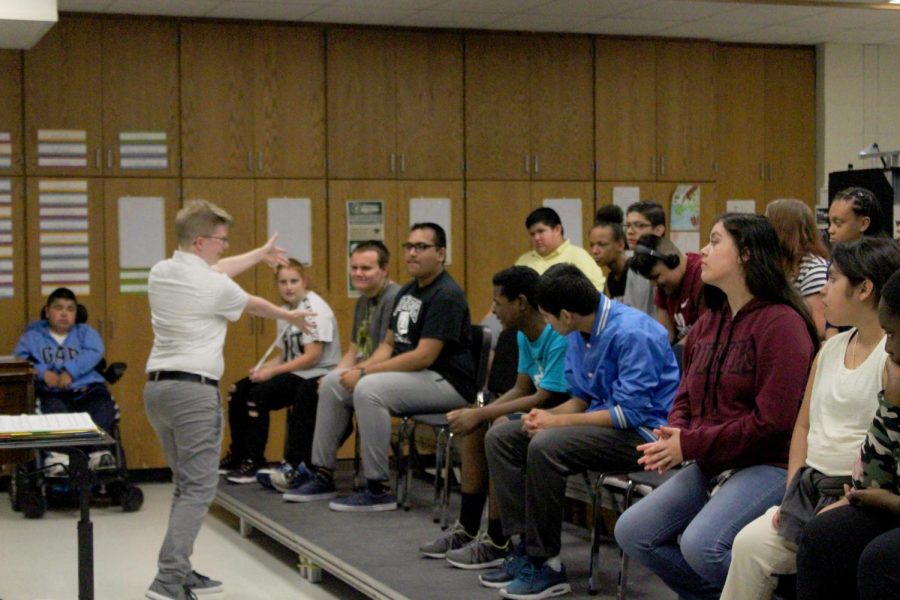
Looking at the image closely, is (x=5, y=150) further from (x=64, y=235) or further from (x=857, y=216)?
(x=857, y=216)

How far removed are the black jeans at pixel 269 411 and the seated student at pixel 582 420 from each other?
2257mm

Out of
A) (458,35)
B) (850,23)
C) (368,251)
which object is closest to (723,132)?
(850,23)

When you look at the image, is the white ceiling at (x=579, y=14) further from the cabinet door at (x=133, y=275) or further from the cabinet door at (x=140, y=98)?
the cabinet door at (x=133, y=275)

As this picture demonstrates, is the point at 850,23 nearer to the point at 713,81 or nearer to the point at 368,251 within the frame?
the point at 713,81

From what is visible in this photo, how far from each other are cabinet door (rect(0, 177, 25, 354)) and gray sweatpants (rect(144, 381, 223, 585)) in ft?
9.79

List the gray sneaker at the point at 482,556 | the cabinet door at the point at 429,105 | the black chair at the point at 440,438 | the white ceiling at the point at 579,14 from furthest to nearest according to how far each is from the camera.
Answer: the cabinet door at the point at 429,105 < the white ceiling at the point at 579,14 < the black chair at the point at 440,438 < the gray sneaker at the point at 482,556

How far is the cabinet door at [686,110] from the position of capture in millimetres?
8656

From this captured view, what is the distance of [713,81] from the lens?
8773 millimetres

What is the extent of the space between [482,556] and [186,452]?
3.82 feet

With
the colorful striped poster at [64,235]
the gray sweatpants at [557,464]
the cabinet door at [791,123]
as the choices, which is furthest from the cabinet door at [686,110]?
the gray sweatpants at [557,464]

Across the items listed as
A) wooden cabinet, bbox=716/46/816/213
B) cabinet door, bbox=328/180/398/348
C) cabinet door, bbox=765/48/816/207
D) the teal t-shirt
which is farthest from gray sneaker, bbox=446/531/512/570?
cabinet door, bbox=765/48/816/207

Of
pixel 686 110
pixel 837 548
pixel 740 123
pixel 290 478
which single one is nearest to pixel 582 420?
pixel 837 548

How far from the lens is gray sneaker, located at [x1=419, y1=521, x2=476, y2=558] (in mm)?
4965

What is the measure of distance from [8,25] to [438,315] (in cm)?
275
